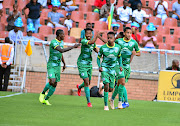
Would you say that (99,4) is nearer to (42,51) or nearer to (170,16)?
(170,16)

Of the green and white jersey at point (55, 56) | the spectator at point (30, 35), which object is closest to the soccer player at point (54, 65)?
the green and white jersey at point (55, 56)

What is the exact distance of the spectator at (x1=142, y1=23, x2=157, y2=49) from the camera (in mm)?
18250

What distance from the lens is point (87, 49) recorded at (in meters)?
11.3

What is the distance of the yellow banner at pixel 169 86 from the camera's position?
15.5m

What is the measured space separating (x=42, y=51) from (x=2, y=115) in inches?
387

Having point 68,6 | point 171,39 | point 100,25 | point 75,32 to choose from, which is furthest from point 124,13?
point 68,6

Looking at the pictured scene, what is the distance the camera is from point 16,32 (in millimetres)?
17891

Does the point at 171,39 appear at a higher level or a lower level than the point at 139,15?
lower

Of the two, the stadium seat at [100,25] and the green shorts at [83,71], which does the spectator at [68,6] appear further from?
the green shorts at [83,71]

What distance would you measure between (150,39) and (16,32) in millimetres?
5731

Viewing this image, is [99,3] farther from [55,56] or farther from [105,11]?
[55,56]

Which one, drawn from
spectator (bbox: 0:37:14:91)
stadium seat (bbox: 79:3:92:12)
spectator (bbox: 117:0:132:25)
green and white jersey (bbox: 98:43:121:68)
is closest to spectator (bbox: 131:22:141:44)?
spectator (bbox: 117:0:132:25)

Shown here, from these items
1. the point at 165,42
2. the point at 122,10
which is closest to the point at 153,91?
the point at 165,42

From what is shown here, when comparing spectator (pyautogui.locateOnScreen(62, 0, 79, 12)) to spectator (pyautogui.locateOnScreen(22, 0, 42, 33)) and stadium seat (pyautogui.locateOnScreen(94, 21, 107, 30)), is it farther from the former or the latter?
stadium seat (pyautogui.locateOnScreen(94, 21, 107, 30))
